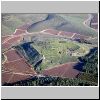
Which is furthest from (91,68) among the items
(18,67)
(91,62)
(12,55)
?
(12,55)

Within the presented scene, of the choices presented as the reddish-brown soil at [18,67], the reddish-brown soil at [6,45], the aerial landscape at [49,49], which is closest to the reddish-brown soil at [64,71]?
the aerial landscape at [49,49]

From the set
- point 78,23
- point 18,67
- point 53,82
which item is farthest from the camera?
point 78,23

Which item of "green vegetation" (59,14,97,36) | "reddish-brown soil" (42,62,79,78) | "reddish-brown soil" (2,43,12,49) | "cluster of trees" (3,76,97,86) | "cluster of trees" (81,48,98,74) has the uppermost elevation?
"green vegetation" (59,14,97,36)

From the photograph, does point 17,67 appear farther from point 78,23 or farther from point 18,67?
point 78,23

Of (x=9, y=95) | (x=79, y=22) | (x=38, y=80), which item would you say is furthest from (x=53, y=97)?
(x=79, y=22)

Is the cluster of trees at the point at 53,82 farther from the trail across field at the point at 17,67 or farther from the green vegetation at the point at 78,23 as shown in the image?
the green vegetation at the point at 78,23

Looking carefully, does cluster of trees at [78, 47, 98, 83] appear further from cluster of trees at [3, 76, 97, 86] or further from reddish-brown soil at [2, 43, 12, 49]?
reddish-brown soil at [2, 43, 12, 49]

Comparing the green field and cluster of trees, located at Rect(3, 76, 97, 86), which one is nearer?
cluster of trees, located at Rect(3, 76, 97, 86)

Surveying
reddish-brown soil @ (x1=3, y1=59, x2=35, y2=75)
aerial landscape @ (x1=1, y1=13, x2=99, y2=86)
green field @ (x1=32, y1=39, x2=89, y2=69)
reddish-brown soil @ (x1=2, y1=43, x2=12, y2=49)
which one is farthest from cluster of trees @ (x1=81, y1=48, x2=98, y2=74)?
reddish-brown soil @ (x1=2, y1=43, x2=12, y2=49)

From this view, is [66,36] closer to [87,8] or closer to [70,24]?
[70,24]
